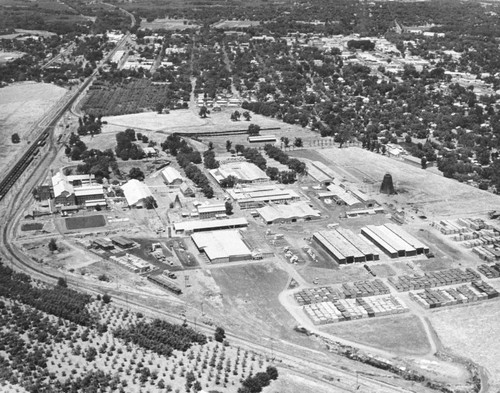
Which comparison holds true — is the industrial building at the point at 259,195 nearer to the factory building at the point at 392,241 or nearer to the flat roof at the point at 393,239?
the factory building at the point at 392,241

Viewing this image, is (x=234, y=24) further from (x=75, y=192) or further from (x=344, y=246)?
(x=344, y=246)

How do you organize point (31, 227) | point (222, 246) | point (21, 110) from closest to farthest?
point (222, 246) < point (31, 227) < point (21, 110)

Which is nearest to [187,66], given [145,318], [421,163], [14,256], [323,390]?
[421,163]

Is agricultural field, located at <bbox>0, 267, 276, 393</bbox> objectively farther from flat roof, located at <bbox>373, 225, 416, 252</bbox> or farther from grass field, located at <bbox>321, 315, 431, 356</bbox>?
flat roof, located at <bbox>373, 225, 416, 252</bbox>

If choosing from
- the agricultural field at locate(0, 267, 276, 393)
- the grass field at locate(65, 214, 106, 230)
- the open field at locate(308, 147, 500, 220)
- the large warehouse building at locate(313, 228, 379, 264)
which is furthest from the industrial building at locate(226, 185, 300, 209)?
the agricultural field at locate(0, 267, 276, 393)

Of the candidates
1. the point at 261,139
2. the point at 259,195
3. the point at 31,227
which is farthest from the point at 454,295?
the point at 261,139

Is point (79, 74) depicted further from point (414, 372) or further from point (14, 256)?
point (414, 372)

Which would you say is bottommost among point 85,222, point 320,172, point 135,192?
point 320,172
